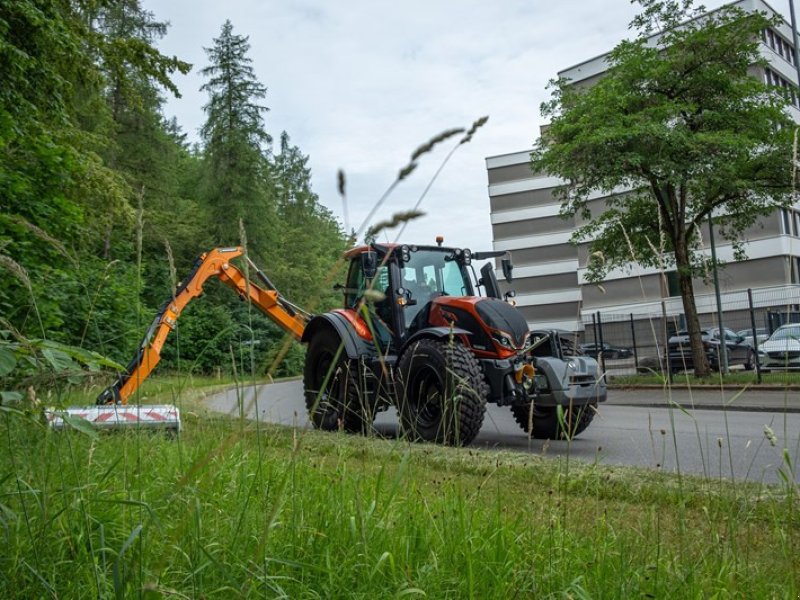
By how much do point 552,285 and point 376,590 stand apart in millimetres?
59122

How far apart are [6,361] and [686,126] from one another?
1790 cm

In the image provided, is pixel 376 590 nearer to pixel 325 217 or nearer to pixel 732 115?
pixel 732 115

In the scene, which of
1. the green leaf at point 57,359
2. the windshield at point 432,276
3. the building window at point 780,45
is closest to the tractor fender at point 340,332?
the windshield at point 432,276

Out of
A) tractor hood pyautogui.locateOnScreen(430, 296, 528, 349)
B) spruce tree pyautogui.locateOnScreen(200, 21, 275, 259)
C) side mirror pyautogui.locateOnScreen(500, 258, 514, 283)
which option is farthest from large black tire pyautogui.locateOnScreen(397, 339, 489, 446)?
spruce tree pyautogui.locateOnScreen(200, 21, 275, 259)

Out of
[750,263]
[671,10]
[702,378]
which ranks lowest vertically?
[702,378]

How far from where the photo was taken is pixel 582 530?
10.5 ft

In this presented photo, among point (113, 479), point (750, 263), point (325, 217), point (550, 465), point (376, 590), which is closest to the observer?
point (376, 590)

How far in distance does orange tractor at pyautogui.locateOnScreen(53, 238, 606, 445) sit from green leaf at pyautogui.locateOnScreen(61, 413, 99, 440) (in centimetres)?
447

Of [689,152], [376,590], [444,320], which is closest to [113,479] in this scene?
[376,590]

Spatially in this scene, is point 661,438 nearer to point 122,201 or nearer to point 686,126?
point 686,126

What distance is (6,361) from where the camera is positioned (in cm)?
221

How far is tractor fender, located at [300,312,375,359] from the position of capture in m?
8.49

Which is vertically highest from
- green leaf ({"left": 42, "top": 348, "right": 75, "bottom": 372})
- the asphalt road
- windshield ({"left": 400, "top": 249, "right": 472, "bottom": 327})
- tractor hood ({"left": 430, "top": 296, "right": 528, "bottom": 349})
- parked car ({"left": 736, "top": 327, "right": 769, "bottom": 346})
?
windshield ({"left": 400, "top": 249, "right": 472, "bottom": 327})

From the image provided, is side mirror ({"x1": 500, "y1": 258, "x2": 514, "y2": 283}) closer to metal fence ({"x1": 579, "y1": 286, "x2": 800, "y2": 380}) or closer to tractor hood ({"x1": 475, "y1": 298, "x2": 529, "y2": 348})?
tractor hood ({"x1": 475, "y1": 298, "x2": 529, "y2": 348})
